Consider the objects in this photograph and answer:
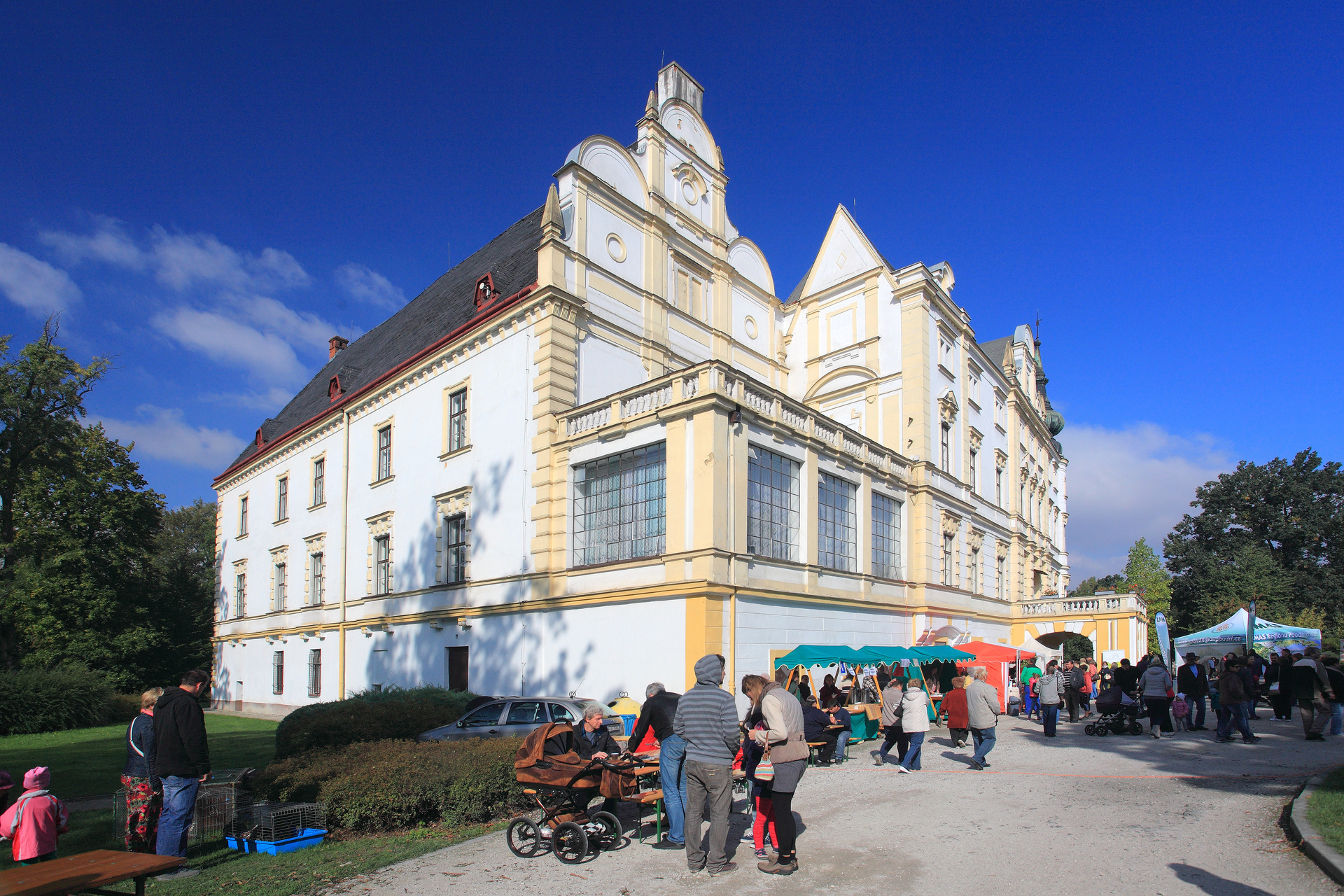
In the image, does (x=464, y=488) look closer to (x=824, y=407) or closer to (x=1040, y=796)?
(x=824, y=407)

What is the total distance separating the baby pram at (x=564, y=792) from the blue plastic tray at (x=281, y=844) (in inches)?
98.9

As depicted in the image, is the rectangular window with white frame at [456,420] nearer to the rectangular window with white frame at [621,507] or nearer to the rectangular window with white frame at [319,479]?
the rectangular window with white frame at [621,507]

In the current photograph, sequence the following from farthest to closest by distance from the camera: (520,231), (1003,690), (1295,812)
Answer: (520,231) → (1003,690) → (1295,812)

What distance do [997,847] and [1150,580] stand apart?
6408 cm

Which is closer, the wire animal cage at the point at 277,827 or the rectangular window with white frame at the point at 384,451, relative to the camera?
the wire animal cage at the point at 277,827

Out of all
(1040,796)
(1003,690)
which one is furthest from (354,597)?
(1040,796)

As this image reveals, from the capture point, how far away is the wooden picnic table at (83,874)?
5.27m

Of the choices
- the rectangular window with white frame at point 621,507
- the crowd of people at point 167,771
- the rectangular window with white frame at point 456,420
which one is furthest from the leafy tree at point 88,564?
the crowd of people at point 167,771

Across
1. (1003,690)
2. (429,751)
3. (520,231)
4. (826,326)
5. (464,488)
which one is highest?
(520,231)

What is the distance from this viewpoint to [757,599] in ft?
59.3

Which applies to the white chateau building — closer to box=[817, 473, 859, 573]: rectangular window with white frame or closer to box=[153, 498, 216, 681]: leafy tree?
box=[817, 473, 859, 573]: rectangular window with white frame

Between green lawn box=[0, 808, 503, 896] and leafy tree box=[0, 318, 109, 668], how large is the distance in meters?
33.3

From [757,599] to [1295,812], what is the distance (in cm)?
1082

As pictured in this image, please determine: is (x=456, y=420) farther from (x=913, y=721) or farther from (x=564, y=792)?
(x=564, y=792)
